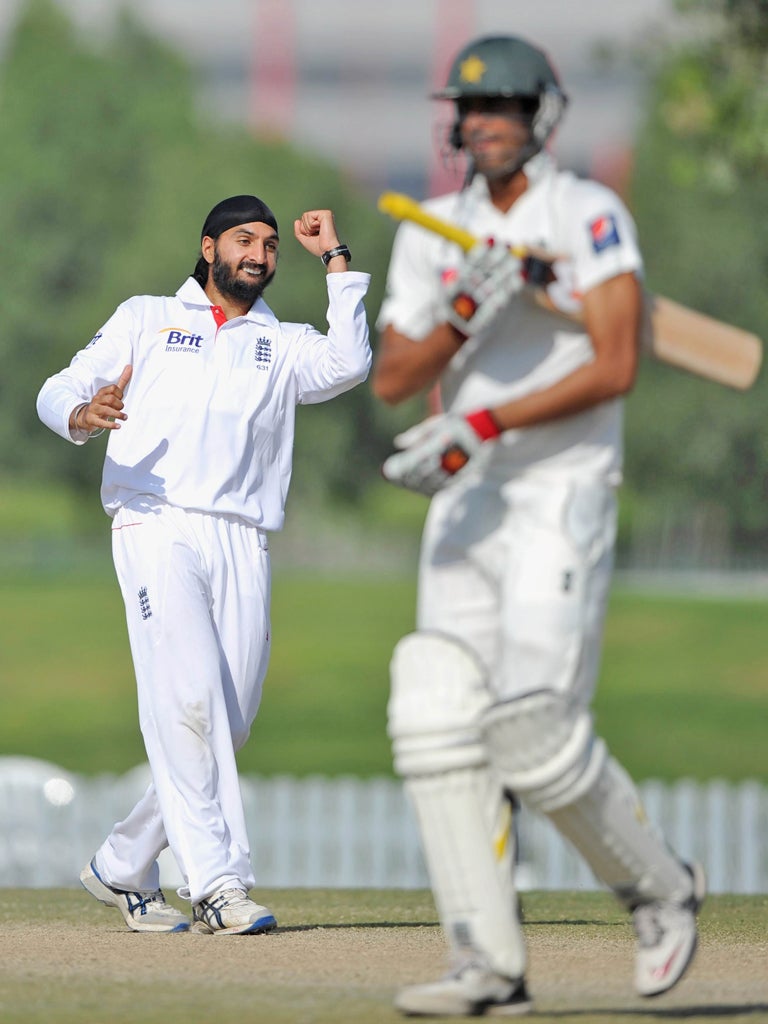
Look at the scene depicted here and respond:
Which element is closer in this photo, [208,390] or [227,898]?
[227,898]

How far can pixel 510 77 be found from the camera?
4.68 metres

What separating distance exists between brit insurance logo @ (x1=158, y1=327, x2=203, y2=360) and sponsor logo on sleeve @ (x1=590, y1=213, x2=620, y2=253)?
2340mm

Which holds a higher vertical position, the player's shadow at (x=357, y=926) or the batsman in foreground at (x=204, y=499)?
the batsman in foreground at (x=204, y=499)

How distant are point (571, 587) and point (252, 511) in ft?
7.31

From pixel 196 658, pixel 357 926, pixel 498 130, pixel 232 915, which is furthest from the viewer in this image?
pixel 357 926

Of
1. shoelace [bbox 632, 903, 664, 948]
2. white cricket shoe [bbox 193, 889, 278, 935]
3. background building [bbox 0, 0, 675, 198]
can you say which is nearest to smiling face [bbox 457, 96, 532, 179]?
shoelace [bbox 632, 903, 664, 948]

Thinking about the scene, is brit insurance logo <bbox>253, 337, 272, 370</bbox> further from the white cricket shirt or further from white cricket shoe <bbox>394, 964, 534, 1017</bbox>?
white cricket shoe <bbox>394, 964, 534, 1017</bbox>

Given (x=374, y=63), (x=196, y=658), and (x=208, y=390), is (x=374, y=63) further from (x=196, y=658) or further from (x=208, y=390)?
(x=196, y=658)

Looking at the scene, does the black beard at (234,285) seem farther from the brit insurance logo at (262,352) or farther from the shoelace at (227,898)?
the shoelace at (227,898)

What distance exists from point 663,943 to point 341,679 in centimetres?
3645

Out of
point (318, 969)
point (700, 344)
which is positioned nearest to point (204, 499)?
point (318, 969)

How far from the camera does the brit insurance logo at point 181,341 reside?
22.0ft

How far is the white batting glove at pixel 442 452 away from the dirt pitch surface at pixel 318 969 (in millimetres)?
1162

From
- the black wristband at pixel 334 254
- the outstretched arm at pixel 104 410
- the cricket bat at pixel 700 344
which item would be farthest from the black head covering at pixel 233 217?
the cricket bat at pixel 700 344
